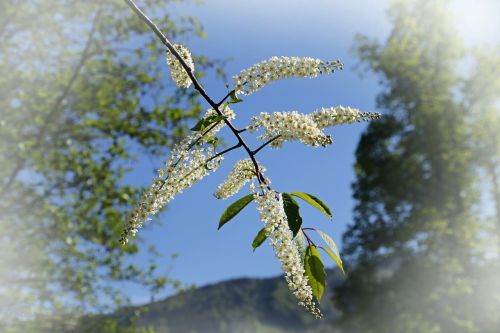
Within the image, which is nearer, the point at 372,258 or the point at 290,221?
the point at 290,221

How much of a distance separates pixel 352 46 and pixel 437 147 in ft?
22.4

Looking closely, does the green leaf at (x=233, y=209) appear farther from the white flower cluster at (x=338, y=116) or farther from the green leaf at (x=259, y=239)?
the white flower cluster at (x=338, y=116)

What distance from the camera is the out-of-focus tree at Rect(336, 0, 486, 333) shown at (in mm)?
20094

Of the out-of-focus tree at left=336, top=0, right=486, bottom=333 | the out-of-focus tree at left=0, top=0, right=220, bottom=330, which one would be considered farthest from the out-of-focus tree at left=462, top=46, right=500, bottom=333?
the out-of-focus tree at left=0, top=0, right=220, bottom=330

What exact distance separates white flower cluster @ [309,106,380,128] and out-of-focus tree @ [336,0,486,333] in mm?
19444

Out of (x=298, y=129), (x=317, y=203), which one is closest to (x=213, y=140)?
(x=298, y=129)

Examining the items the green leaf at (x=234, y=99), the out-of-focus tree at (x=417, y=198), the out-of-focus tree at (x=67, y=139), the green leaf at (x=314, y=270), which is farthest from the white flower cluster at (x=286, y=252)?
the out-of-focus tree at (x=417, y=198)

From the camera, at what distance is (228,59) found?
32.3 feet

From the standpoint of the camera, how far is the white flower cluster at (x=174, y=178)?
1687 mm

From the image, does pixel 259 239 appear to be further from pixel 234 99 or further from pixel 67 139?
pixel 67 139

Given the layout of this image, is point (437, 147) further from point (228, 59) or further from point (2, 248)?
point (2, 248)

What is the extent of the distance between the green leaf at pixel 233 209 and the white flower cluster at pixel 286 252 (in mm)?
52

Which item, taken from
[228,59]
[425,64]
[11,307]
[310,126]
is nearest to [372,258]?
[425,64]

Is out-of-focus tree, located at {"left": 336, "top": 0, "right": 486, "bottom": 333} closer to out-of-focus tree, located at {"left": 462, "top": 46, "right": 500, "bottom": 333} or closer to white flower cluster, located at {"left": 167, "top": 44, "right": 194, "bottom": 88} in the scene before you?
out-of-focus tree, located at {"left": 462, "top": 46, "right": 500, "bottom": 333}
